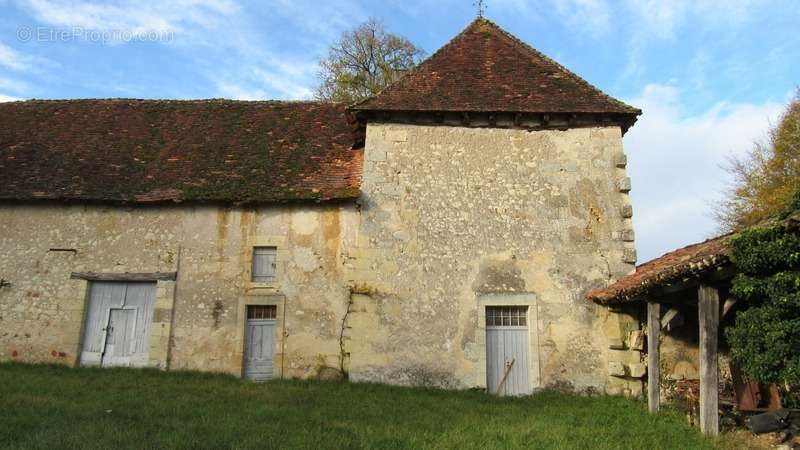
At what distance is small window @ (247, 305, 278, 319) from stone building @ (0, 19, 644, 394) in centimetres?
6

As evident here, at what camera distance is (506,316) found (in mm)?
10195

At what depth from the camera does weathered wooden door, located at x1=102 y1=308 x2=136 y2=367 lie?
10.5 m

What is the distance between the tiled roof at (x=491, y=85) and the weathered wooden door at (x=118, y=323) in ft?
18.7

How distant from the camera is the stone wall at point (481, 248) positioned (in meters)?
9.82

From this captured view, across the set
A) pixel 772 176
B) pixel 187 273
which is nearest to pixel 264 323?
pixel 187 273

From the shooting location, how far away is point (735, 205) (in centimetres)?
2097

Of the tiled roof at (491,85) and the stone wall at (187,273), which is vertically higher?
the tiled roof at (491,85)

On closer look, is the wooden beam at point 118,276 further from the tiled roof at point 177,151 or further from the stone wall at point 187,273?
the tiled roof at point 177,151

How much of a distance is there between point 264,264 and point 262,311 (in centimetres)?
90

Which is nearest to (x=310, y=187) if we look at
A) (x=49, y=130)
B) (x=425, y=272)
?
(x=425, y=272)

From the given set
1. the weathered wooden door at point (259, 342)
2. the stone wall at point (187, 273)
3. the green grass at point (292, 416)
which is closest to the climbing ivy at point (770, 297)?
the green grass at point (292, 416)

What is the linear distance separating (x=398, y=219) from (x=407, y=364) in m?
2.68

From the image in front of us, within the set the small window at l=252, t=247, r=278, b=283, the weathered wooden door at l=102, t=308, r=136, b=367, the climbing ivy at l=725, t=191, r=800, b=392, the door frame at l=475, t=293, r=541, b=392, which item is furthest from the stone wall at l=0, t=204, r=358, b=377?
the climbing ivy at l=725, t=191, r=800, b=392

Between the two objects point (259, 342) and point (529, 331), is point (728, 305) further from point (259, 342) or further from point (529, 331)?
point (259, 342)
